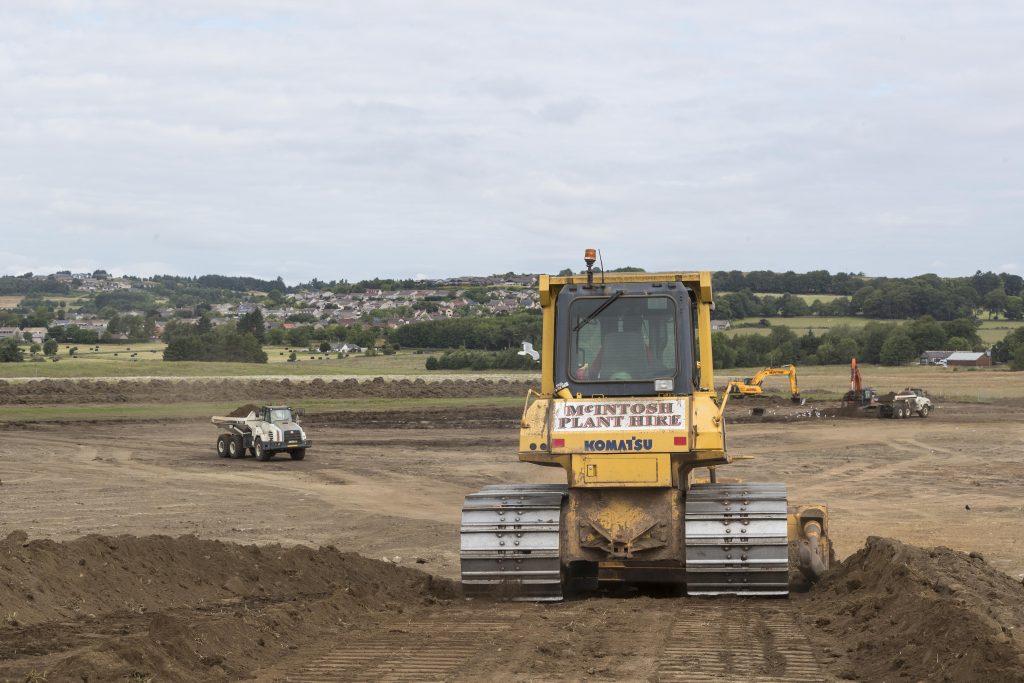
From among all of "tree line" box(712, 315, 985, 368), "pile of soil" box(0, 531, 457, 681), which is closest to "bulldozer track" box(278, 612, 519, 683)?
"pile of soil" box(0, 531, 457, 681)

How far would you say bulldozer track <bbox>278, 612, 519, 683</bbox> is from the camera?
34.0 feet

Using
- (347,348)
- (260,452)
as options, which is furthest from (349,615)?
(347,348)

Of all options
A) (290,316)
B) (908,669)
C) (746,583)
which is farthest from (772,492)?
(290,316)

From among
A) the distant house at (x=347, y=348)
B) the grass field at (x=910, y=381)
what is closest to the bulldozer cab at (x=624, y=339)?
the grass field at (x=910, y=381)

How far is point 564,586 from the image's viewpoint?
49.6 ft

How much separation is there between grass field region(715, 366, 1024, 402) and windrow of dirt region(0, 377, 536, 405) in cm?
1780

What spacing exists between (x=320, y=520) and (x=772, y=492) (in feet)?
44.0

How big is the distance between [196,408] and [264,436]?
2970 cm

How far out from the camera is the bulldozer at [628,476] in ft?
45.5

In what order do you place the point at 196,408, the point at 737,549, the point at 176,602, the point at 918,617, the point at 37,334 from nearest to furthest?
the point at 918,617 < the point at 737,549 < the point at 176,602 < the point at 196,408 < the point at 37,334

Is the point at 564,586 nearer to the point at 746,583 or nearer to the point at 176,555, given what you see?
the point at 746,583

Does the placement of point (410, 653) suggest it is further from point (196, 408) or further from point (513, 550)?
point (196, 408)

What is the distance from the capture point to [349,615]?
1365 cm

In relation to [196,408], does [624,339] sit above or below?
above
